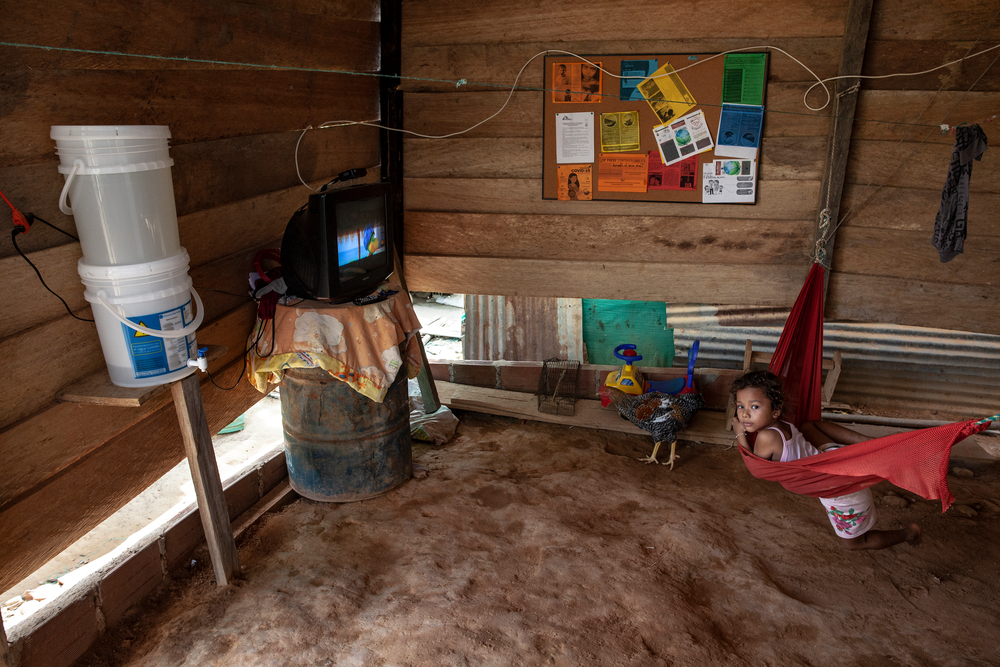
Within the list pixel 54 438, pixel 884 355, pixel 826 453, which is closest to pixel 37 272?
pixel 54 438

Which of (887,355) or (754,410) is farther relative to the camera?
(887,355)

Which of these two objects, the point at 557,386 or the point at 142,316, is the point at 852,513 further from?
the point at 142,316

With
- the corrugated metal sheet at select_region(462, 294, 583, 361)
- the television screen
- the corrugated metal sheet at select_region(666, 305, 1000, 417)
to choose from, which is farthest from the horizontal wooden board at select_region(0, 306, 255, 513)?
the corrugated metal sheet at select_region(666, 305, 1000, 417)

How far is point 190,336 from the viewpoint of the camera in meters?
2.05

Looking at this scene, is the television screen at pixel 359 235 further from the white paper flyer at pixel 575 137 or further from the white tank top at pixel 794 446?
the white tank top at pixel 794 446

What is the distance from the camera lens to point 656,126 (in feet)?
11.6

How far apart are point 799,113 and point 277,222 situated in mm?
2572

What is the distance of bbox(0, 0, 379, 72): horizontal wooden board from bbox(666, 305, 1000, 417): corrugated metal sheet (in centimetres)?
255

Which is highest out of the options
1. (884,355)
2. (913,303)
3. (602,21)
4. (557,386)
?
(602,21)

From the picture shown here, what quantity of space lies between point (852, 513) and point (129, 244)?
108 inches

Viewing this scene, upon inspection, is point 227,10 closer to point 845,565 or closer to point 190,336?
point 190,336

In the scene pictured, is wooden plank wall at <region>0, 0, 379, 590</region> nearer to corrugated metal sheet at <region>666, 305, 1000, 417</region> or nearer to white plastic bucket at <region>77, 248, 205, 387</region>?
white plastic bucket at <region>77, 248, 205, 387</region>

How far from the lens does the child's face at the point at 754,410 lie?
2779 millimetres

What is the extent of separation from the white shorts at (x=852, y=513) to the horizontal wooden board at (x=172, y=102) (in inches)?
109
